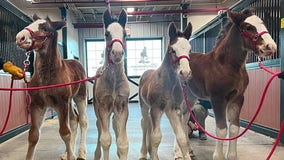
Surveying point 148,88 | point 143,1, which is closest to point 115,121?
point 148,88

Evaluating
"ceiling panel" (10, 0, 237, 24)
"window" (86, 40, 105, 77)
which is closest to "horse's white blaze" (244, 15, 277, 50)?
"ceiling panel" (10, 0, 237, 24)

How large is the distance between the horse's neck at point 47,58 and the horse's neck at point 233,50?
1453 millimetres

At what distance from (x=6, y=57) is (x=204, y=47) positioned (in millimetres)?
4366

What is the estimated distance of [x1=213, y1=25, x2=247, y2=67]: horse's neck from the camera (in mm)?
2209

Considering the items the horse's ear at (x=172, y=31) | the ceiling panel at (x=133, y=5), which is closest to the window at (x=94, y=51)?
the ceiling panel at (x=133, y=5)

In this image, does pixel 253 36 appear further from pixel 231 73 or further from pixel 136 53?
pixel 136 53

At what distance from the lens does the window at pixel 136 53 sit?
1116 cm

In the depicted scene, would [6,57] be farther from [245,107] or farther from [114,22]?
[245,107]

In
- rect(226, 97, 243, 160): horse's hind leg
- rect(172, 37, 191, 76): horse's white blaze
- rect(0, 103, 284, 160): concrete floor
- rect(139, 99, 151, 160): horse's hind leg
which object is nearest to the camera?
rect(172, 37, 191, 76): horse's white blaze

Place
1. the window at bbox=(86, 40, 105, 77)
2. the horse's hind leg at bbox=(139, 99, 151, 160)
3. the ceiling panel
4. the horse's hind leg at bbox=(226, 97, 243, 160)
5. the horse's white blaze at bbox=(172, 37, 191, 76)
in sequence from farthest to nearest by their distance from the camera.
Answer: the window at bbox=(86, 40, 105, 77), the ceiling panel, the horse's hind leg at bbox=(139, 99, 151, 160), the horse's hind leg at bbox=(226, 97, 243, 160), the horse's white blaze at bbox=(172, 37, 191, 76)

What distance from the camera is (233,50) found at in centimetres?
224

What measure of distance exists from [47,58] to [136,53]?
914 cm

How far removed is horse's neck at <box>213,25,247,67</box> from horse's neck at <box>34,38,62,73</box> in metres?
1.45

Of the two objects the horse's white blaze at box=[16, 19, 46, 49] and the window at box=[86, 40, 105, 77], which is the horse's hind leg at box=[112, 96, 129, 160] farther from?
the window at box=[86, 40, 105, 77]
